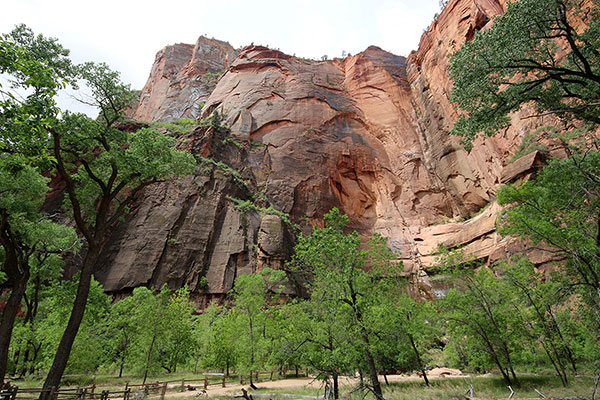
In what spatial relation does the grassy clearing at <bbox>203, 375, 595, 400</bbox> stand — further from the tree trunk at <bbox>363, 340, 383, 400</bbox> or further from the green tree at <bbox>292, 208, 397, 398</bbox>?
the green tree at <bbox>292, 208, 397, 398</bbox>

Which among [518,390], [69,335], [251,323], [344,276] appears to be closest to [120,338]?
[251,323]

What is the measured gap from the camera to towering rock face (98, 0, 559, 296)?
34844 mm

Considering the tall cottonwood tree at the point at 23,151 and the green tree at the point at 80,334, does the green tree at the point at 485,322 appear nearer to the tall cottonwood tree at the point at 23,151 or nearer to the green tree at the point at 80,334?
the tall cottonwood tree at the point at 23,151

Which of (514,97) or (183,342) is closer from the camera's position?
(514,97)

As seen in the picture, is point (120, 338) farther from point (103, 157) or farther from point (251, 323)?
point (103, 157)

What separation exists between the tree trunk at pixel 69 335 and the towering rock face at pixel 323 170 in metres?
24.4

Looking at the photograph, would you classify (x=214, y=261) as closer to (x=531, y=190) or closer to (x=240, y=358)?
(x=240, y=358)

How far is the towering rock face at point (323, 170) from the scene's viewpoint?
3484 centimetres

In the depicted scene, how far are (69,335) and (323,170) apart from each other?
132 feet

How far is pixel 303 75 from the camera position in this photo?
60.0 metres

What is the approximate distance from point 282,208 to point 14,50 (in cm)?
3847

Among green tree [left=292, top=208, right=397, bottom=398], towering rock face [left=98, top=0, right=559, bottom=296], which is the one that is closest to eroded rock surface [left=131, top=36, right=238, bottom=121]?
towering rock face [left=98, top=0, right=559, bottom=296]

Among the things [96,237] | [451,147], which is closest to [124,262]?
[96,237]

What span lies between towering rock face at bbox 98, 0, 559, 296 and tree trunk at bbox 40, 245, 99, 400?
24369 millimetres
